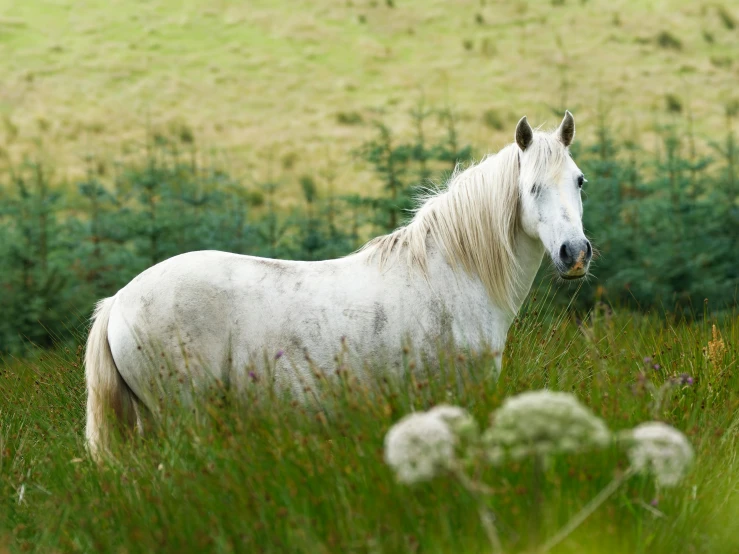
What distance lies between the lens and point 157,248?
1195 cm

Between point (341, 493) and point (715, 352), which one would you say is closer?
point (341, 493)

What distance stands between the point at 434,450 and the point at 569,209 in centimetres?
254

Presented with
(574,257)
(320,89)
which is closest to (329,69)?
(320,89)

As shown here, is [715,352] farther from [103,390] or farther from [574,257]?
[103,390]

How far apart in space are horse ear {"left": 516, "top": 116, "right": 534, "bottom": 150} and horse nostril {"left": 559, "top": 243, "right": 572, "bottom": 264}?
66 centimetres

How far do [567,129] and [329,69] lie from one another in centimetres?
3298

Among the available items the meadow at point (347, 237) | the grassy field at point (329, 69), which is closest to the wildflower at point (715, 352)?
the meadow at point (347, 237)

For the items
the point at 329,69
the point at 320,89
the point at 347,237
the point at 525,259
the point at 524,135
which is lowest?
the point at 347,237

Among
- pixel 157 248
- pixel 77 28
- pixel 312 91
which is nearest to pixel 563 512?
pixel 157 248

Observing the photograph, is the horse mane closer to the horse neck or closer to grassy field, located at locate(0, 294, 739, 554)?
the horse neck

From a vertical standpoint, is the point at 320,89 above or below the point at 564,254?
below

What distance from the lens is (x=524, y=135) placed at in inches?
174

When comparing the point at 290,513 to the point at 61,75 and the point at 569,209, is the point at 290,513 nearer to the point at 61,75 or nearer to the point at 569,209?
the point at 569,209

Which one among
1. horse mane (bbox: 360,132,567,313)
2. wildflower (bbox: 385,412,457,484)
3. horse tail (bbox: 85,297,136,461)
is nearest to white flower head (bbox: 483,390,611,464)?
wildflower (bbox: 385,412,457,484)
